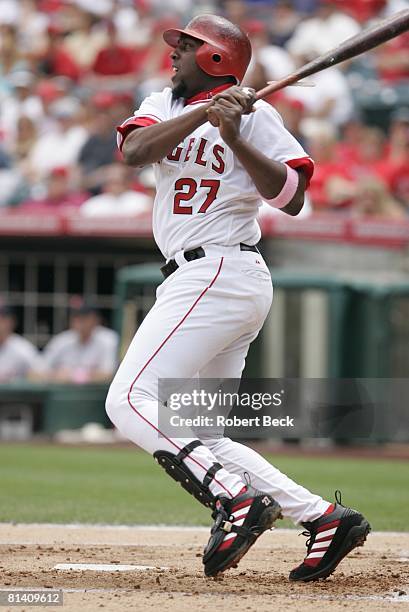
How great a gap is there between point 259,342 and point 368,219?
64.8 inches

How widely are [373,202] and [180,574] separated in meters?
8.07

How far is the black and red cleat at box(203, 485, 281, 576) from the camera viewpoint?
372 centimetres

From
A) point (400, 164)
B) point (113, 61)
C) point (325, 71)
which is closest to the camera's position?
point (400, 164)

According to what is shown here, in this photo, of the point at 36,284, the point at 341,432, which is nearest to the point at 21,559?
the point at 341,432

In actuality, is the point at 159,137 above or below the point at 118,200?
above

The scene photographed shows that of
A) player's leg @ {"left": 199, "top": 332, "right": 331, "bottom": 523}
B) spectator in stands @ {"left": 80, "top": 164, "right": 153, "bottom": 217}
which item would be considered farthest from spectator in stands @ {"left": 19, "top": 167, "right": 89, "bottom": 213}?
player's leg @ {"left": 199, "top": 332, "right": 331, "bottom": 523}

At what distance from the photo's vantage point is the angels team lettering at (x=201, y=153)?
395cm

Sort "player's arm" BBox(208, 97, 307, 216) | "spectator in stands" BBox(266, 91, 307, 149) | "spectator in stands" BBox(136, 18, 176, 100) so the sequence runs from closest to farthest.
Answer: "player's arm" BBox(208, 97, 307, 216)
"spectator in stands" BBox(266, 91, 307, 149)
"spectator in stands" BBox(136, 18, 176, 100)

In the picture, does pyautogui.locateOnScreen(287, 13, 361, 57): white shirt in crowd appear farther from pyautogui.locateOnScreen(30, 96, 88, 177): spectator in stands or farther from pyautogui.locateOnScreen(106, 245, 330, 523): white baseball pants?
pyautogui.locateOnScreen(106, 245, 330, 523): white baseball pants

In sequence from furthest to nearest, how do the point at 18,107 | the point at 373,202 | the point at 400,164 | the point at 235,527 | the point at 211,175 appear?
the point at 18,107 < the point at 400,164 < the point at 373,202 < the point at 211,175 < the point at 235,527

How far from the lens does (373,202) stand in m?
11.8

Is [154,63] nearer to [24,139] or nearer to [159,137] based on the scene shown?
[24,139]

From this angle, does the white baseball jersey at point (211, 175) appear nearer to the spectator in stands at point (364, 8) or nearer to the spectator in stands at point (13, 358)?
the spectator in stands at point (13, 358)

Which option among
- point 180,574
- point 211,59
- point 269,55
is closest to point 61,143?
point 269,55
